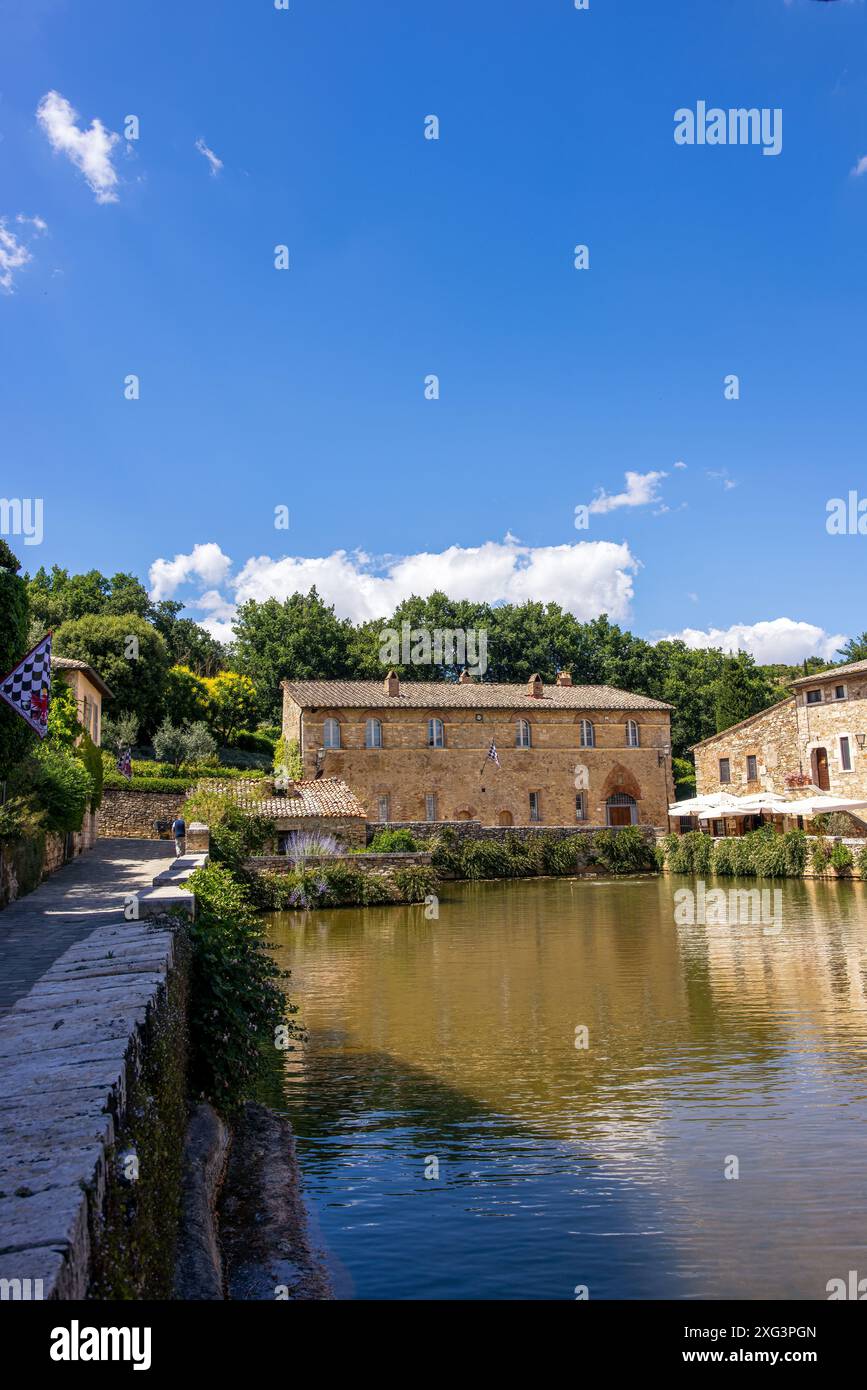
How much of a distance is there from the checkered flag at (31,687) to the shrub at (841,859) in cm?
2277

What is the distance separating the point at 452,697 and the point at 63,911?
31.0 m

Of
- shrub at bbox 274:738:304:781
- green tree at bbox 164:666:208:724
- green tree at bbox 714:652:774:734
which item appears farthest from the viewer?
green tree at bbox 714:652:774:734

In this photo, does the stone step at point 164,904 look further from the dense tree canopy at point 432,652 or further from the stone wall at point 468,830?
the dense tree canopy at point 432,652

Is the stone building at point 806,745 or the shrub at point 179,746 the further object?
the shrub at point 179,746

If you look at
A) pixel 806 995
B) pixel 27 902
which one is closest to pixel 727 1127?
pixel 806 995

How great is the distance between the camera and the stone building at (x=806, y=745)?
35.2m

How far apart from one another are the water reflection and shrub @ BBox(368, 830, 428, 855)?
13895 millimetres

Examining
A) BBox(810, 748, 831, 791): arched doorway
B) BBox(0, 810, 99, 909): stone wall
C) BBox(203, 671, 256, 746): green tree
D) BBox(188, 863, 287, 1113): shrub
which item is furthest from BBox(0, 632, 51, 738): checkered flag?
BBox(203, 671, 256, 746): green tree

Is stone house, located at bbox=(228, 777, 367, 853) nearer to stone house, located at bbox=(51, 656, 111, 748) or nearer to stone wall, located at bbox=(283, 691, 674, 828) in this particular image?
stone house, located at bbox=(51, 656, 111, 748)

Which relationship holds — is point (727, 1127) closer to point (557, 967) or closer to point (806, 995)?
point (806, 995)

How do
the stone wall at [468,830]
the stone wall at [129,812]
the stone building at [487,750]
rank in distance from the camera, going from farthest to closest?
the stone building at [487,750] → the stone wall at [129,812] → the stone wall at [468,830]

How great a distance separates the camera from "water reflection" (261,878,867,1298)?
17.7 ft

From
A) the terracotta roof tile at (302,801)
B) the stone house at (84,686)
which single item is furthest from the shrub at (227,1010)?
the terracotta roof tile at (302,801)
